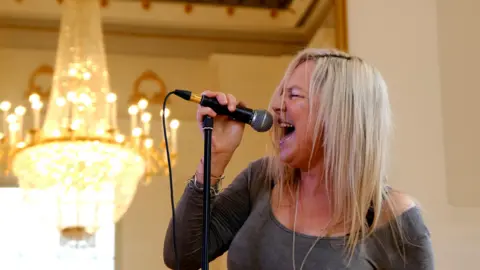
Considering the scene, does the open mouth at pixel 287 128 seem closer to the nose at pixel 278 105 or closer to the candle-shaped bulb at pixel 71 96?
the nose at pixel 278 105

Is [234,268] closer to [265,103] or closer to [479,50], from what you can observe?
[479,50]

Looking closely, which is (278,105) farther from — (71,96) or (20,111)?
(20,111)

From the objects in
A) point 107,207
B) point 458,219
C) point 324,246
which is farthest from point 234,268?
point 107,207

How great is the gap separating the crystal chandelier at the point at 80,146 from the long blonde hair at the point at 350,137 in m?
1.69

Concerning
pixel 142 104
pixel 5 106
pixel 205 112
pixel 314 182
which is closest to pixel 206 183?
pixel 205 112

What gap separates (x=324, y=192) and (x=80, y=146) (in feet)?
5.52

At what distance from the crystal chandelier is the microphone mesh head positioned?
1.69m

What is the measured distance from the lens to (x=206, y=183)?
0.96 metres

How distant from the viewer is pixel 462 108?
1.96 m

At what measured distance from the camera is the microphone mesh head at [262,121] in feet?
3.30

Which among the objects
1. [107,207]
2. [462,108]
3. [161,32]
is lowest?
[107,207]

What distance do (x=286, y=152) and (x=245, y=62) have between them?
2.12 metres

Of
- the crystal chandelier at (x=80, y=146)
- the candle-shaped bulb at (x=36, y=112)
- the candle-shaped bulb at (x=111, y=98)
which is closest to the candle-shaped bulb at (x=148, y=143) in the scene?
the crystal chandelier at (x=80, y=146)

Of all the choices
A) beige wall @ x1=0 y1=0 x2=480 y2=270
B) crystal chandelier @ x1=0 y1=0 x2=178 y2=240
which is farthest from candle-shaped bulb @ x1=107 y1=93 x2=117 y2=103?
beige wall @ x1=0 y1=0 x2=480 y2=270
